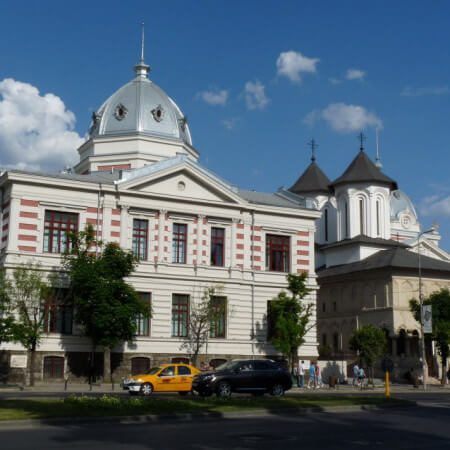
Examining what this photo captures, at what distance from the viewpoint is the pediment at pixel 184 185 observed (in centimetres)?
4634

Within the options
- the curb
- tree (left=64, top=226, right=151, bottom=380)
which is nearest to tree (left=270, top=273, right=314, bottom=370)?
tree (left=64, top=226, right=151, bottom=380)

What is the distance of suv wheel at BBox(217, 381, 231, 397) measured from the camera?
3016cm

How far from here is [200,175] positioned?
48.0 meters

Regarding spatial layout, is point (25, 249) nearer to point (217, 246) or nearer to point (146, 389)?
point (217, 246)

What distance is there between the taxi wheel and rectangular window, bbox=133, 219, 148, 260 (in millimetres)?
15030

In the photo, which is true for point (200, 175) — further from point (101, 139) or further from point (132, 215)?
point (101, 139)

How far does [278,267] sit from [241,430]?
109 ft

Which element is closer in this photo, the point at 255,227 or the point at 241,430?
the point at 241,430

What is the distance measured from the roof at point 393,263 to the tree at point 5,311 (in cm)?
3346

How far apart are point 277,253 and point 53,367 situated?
1795 cm

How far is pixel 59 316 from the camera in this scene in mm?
43219

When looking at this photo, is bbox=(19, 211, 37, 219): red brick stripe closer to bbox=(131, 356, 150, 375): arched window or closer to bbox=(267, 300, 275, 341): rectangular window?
bbox=(131, 356, 150, 375): arched window

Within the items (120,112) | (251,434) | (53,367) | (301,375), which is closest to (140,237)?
(53,367)

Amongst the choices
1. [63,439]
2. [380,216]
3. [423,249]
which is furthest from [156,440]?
[423,249]
